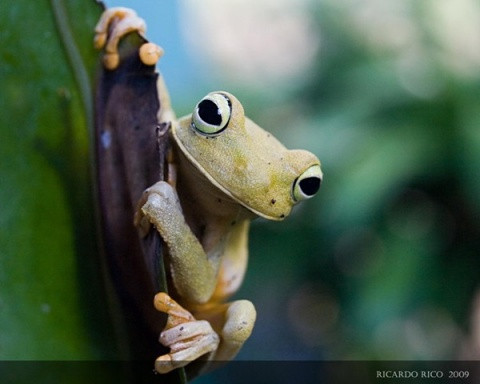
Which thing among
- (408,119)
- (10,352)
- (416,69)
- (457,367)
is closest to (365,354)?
(457,367)

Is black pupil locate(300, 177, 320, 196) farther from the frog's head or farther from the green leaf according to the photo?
the green leaf

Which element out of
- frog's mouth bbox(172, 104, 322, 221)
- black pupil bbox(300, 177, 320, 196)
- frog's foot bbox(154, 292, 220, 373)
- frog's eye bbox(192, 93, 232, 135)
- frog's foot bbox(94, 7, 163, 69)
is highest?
frog's foot bbox(94, 7, 163, 69)

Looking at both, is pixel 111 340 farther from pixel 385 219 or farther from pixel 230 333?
pixel 385 219

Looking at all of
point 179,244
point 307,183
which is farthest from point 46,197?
point 307,183

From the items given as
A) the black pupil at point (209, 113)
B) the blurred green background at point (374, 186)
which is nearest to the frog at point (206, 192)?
the black pupil at point (209, 113)

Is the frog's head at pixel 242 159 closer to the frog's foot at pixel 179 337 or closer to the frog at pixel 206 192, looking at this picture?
A: the frog at pixel 206 192

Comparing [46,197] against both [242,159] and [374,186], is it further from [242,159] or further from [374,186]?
[374,186]

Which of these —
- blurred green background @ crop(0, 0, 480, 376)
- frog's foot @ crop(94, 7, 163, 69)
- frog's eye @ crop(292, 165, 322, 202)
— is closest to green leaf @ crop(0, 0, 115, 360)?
frog's foot @ crop(94, 7, 163, 69)

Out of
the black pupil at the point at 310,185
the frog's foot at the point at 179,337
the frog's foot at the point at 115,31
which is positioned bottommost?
the frog's foot at the point at 179,337
